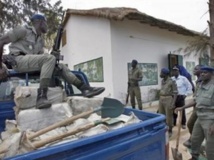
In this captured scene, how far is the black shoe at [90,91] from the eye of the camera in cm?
351

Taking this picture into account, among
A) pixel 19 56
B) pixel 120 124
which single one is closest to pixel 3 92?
pixel 19 56

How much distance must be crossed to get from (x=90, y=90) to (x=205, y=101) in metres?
1.67

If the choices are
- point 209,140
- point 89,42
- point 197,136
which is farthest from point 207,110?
point 89,42

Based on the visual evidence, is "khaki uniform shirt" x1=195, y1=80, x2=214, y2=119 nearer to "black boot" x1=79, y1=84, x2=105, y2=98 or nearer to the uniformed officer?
the uniformed officer

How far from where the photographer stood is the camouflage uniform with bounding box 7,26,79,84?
127 inches

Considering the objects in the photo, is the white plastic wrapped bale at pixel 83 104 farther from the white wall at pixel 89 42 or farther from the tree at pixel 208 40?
the white wall at pixel 89 42

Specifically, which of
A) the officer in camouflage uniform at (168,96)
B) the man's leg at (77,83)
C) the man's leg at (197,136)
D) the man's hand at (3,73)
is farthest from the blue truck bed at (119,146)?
the officer in camouflage uniform at (168,96)

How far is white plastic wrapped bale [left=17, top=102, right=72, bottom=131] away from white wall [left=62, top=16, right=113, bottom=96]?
25.6ft

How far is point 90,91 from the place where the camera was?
11.8 ft

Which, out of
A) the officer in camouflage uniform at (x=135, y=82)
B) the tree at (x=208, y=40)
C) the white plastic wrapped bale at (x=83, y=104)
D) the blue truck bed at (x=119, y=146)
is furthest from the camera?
the officer in camouflage uniform at (x=135, y=82)

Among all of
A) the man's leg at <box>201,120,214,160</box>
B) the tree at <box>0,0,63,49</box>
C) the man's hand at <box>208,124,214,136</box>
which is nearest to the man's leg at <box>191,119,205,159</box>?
the man's leg at <box>201,120,214,160</box>

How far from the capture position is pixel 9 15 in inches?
573

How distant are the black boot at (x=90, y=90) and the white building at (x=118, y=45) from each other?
20.5 ft

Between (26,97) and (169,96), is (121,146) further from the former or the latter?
(169,96)
